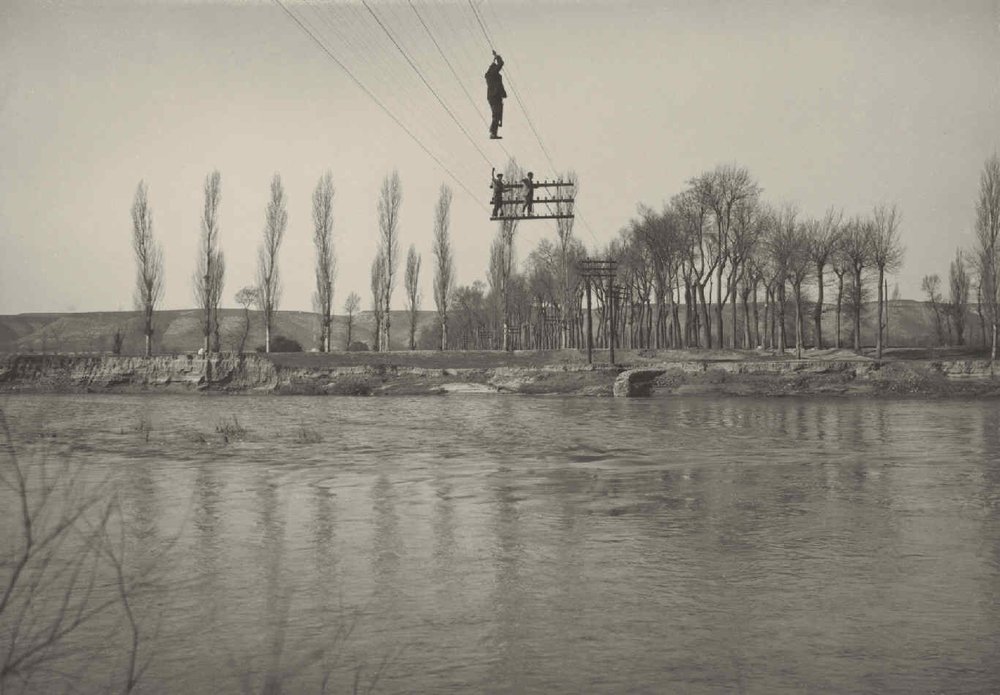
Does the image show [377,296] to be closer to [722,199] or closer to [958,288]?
[722,199]

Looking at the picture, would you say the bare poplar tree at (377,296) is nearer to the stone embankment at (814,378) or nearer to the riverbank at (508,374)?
the riverbank at (508,374)

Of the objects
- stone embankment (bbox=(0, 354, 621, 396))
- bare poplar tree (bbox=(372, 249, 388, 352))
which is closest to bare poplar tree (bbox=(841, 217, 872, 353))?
stone embankment (bbox=(0, 354, 621, 396))

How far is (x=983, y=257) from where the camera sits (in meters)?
50.9

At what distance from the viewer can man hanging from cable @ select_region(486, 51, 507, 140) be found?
48.8 ft

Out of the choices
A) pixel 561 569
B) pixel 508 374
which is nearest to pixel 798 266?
pixel 508 374

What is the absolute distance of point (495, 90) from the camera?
15219mm

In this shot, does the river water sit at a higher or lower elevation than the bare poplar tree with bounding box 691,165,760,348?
lower

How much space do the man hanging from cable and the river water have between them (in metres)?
6.21

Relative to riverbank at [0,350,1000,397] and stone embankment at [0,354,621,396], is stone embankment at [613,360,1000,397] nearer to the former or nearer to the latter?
riverbank at [0,350,1000,397]

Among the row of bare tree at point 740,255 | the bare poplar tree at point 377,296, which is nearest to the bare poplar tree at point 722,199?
the row of bare tree at point 740,255

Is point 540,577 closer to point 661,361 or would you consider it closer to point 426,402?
point 426,402

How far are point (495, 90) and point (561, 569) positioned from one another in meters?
9.42

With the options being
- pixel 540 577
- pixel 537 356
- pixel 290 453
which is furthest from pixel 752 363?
pixel 540 577

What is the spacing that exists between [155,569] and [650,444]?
1443 centimetres
